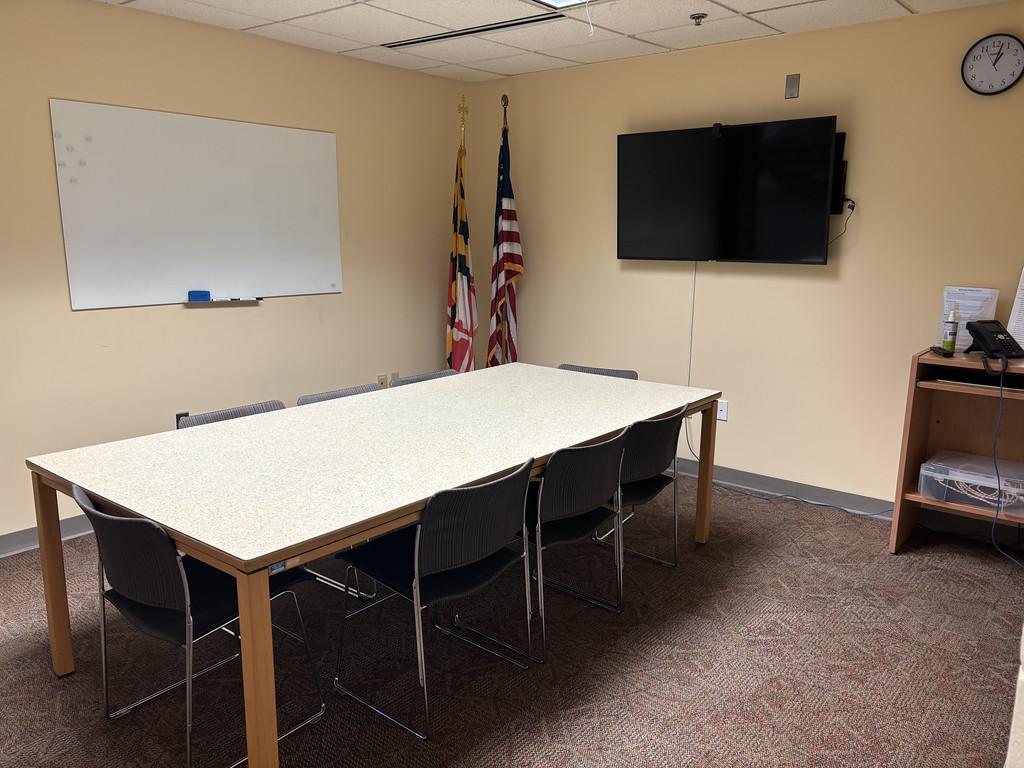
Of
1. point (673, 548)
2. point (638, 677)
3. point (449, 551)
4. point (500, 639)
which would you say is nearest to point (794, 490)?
point (673, 548)

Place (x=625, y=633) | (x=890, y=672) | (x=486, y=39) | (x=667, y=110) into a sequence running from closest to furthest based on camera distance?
(x=890, y=672)
(x=625, y=633)
(x=486, y=39)
(x=667, y=110)

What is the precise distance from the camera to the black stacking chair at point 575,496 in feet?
9.19

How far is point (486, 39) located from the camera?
4484 mm

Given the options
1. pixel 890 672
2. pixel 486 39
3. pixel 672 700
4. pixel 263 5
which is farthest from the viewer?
pixel 486 39

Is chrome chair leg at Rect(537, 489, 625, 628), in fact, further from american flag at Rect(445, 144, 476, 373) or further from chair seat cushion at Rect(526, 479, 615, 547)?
american flag at Rect(445, 144, 476, 373)

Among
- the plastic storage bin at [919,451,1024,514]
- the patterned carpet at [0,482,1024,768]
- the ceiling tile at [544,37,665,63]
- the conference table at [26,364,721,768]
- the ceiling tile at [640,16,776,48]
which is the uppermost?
the ceiling tile at [544,37,665,63]

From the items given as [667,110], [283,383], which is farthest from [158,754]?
[667,110]

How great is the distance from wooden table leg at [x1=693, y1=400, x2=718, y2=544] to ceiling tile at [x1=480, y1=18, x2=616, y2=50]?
86.2 inches

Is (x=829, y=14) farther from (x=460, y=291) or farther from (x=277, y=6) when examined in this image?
(x=460, y=291)

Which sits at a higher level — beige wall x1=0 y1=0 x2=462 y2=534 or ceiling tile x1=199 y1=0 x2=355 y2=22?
ceiling tile x1=199 y1=0 x2=355 y2=22

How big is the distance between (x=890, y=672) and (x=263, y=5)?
4138mm

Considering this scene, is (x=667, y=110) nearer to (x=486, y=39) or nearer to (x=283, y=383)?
(x=486, y=39)

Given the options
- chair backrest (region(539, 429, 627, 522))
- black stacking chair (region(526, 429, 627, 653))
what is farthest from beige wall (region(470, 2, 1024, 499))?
chair backrest (region(539, 429, 627, 522))

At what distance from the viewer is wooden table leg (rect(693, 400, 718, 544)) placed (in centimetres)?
383
